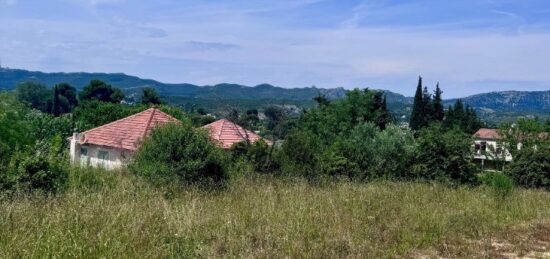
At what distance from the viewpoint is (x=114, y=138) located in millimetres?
27359

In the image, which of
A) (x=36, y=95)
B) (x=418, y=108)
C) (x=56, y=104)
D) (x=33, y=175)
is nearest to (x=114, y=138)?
(x=33, y=175)

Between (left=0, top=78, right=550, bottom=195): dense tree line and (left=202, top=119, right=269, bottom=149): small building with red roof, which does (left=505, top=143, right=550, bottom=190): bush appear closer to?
(left=0, top=78, right=550, bottom=195): dense tree line

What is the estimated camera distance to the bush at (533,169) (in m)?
27.3

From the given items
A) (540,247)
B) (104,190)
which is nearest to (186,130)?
(104,190)

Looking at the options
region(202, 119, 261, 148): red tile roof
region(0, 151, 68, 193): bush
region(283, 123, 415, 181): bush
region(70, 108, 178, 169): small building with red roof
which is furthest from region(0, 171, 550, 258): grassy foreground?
region(70, 108, 178, 169): small building with red roof

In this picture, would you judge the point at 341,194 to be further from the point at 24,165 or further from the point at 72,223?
the point at 24,165

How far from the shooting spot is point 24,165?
8.48 meters

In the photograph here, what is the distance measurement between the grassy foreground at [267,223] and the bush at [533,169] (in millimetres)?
19666

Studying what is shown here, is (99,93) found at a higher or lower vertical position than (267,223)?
higher

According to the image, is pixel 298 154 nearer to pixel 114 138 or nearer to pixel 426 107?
pixel 114 138

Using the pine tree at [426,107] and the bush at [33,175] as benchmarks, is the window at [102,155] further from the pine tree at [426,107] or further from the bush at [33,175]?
the pine tree at [426,107]

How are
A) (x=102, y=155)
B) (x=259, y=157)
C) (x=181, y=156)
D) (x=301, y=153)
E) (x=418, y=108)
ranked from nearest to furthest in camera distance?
1. (x=181, y=156)
2. (x=259, y=157)
3. (x=301, y=153)
4. (x=102, y=155)
5. (x=418, y=108)

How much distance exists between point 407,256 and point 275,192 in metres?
2.95

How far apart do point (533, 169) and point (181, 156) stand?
23340 millimetres
